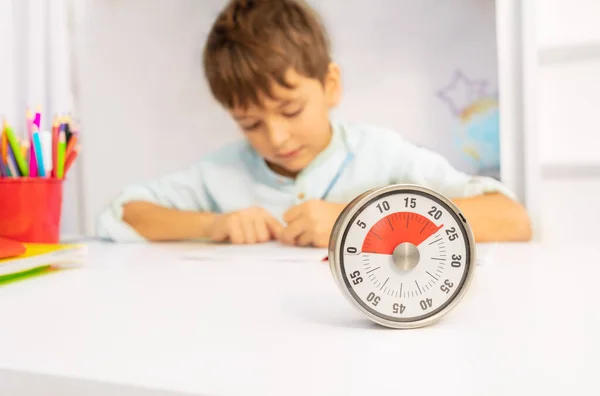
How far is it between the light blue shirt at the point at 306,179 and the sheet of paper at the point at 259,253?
0.40 ft

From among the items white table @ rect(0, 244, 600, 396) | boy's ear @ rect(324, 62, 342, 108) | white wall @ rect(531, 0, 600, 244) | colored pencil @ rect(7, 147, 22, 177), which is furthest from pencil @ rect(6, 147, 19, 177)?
white wall @ rect(531, 0, 600, 244)

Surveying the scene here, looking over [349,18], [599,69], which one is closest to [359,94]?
[349,18]

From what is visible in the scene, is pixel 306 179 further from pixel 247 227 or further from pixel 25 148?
pixel 25 148

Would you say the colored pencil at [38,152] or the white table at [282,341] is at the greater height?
the colored pencil at [38,152]

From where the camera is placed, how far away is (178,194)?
1.00m

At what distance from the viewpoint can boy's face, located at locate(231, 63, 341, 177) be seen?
0.88 meters

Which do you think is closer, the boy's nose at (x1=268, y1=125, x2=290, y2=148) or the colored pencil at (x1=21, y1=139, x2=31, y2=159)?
the colored pencil at (x1=21, y1=139, x2=31, y2=159)

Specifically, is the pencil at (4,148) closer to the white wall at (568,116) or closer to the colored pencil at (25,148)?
the colored pencil at (25,148)

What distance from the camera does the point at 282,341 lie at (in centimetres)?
35

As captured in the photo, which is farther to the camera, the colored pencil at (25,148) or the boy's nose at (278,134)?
the boy's nose at (278,134)

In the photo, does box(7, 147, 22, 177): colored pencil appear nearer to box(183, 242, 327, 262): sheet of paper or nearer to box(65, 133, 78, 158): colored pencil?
box(65, 133, 78, 158): colored pencil

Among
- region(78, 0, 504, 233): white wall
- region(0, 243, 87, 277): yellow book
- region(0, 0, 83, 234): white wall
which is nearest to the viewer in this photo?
region(0, 243, 87, 277): yellow book

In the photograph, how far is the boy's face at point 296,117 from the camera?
883 mm

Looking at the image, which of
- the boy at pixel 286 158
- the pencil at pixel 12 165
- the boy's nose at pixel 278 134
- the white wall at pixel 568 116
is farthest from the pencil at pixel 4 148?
the white wall at pixel 568 116
